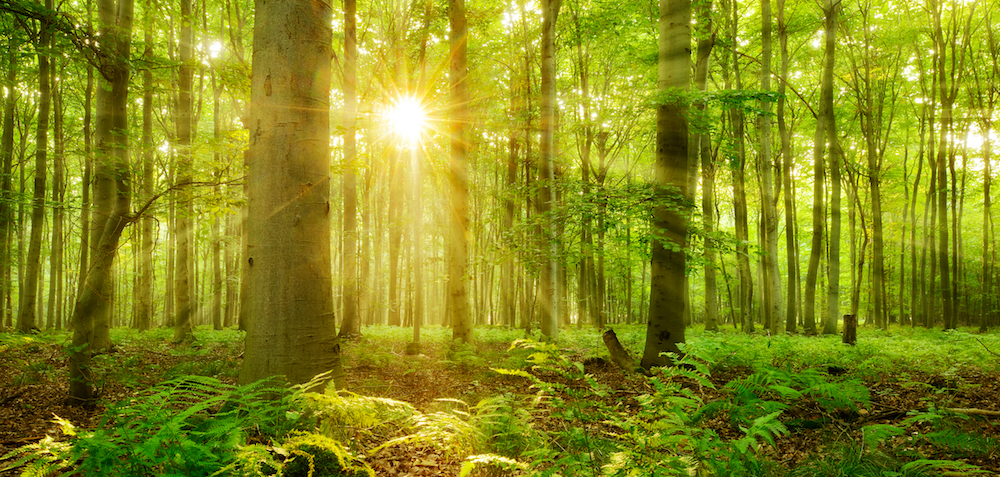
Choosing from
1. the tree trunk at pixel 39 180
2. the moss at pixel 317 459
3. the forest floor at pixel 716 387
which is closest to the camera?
the moss at pixel 317 459

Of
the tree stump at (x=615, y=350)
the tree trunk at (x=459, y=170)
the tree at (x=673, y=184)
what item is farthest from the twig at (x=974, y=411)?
the tree trunk at (x=459, y=170)

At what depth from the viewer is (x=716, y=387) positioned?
5965 millimetres

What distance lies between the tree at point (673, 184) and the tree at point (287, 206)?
17.1 ft

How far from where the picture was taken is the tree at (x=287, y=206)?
3666mm

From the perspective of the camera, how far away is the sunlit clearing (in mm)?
14156

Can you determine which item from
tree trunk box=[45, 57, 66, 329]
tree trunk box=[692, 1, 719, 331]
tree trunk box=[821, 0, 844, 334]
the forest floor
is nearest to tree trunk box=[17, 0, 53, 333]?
tree trunk box=[45, 57, 66, 329]

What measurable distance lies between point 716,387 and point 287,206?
5658 mm

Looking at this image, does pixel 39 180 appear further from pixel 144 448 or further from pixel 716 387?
pixel 716 387

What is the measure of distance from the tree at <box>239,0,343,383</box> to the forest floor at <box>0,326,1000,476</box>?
1167mm

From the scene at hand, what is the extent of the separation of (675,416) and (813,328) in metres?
16.1

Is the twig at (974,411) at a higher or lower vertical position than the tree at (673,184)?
lower

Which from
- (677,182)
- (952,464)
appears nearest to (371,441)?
(952,464)

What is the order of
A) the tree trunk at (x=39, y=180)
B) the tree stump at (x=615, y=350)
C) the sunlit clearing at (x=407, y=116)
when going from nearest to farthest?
the tree stump at (x=615, y=350) < the tree trunk at (x=39, y=180) < the sunlit clearing at (x=407, y=116)

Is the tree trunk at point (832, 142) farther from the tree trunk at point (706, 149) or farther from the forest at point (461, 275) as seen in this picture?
the tree trunk at point (706, 149)
